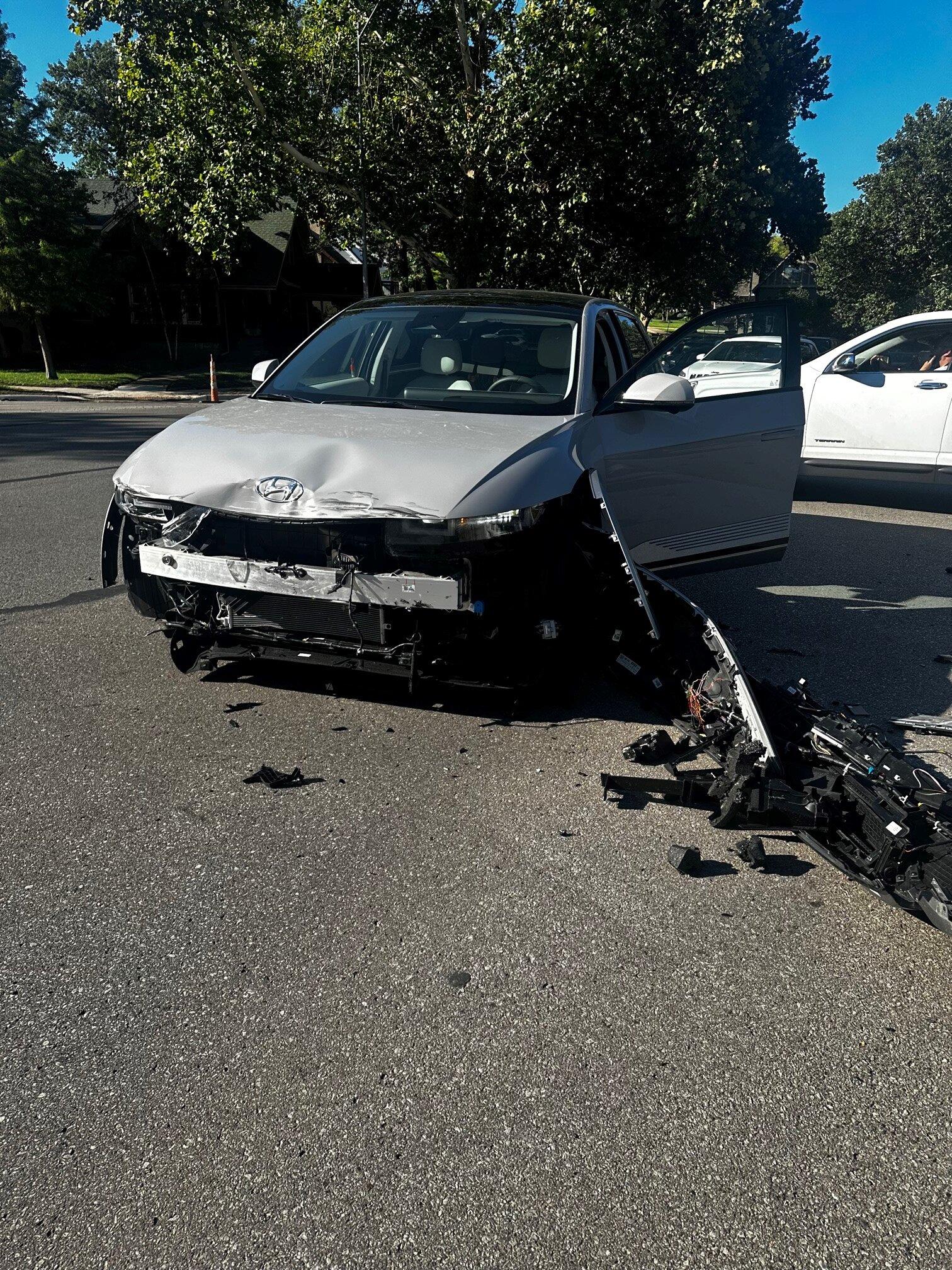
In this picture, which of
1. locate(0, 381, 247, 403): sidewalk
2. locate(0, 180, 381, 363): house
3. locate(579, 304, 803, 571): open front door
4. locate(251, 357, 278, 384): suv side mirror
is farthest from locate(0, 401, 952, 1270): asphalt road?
locate(0, 180, 381, 363): house

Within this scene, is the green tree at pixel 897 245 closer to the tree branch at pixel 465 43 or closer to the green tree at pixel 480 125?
the green tree at pixel 480 125

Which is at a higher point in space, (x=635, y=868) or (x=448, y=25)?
(x=448, y=25)

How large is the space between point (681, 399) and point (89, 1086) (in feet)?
12.6

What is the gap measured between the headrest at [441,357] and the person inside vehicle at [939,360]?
6219 mm

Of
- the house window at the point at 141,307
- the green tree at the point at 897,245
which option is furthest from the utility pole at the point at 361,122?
the green tree at the point at 897,245

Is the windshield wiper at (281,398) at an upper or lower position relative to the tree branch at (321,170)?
lower

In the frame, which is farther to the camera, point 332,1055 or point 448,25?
point 448,25

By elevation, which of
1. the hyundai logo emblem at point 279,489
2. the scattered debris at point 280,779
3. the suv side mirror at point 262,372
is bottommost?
the scattered debris at point 280,779

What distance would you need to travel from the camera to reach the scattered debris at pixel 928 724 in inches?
175

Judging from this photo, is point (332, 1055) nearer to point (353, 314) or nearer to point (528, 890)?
point (528, 890)

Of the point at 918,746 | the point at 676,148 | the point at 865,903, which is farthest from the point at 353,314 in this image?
the point at 676,148

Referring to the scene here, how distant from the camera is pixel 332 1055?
240 centimetres

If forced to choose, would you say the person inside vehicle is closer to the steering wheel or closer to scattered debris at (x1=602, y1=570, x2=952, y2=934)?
the steering wheel

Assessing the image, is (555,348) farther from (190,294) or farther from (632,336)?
(190,294)
